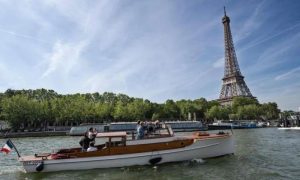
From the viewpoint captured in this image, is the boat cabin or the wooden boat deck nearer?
the wooden boat deck

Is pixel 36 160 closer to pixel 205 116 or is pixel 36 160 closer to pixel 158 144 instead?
pixel 158 144

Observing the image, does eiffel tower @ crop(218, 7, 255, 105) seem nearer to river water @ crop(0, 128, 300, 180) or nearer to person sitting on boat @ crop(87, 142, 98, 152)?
river water @ crop(0, 128, 300, 180)

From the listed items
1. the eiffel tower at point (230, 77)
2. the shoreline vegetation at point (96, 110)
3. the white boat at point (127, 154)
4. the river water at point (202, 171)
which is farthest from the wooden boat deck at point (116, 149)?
the eiffel tower at point (230, 77)

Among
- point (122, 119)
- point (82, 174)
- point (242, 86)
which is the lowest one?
point (82, 174)

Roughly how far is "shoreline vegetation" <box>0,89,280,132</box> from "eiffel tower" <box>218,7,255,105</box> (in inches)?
252

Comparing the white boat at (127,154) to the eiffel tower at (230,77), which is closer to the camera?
the white boat at (127,154)

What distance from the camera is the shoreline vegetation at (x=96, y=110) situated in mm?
86812

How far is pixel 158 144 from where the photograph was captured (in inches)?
860

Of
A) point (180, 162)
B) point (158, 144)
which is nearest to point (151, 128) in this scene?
point (158, 144)

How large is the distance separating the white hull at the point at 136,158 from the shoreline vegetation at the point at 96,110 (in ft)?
227

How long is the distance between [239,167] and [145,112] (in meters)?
84.6

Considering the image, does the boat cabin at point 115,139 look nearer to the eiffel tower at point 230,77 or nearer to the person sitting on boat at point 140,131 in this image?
the person sitting on boat at point 140,131

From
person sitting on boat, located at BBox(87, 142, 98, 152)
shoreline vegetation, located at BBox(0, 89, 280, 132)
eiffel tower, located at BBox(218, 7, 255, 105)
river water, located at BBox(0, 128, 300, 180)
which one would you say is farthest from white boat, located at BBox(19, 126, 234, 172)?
eiffel tower, located at BBox(218, 7, 255, 105)

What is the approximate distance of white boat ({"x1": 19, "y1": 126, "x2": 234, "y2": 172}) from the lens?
20.8 meters
